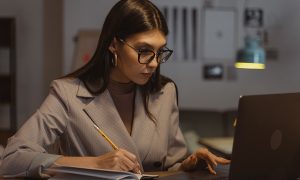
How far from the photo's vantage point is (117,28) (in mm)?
1765

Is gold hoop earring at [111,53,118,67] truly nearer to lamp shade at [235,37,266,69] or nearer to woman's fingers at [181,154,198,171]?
woman's fingers at [181,154,198,171]

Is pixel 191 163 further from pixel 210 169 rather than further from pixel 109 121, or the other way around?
pixel 109 121

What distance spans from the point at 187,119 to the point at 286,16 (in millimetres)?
1536

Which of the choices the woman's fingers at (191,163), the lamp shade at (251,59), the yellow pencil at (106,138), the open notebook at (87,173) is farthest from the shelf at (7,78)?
the open notebook at (87,173)

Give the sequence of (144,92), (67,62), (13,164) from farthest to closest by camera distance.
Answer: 1. (67,62)
2. (144,92)
3. (13,164)

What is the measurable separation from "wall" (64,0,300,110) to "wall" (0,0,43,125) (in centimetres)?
150

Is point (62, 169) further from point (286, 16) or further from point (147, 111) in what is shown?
point (286, 16)

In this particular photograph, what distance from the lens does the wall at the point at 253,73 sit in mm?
5008

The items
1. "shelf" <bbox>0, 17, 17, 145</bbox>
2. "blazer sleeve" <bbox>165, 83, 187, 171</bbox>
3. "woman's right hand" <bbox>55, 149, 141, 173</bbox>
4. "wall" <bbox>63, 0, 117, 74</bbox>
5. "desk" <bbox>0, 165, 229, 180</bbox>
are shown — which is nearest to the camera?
"woman's right hand" <bbox>55, 149, 141, 173</bbox>

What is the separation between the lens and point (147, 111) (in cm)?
190

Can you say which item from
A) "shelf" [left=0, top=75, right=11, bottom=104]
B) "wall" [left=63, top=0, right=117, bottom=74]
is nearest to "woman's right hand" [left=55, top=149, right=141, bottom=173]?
"wall" [left=63, top=0, right=117, bottom=74]

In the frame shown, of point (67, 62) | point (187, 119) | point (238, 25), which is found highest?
point (238, 25)

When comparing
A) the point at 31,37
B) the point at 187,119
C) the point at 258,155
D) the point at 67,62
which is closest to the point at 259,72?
the point at 187,119

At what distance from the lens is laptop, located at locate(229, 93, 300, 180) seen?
1.23 m
